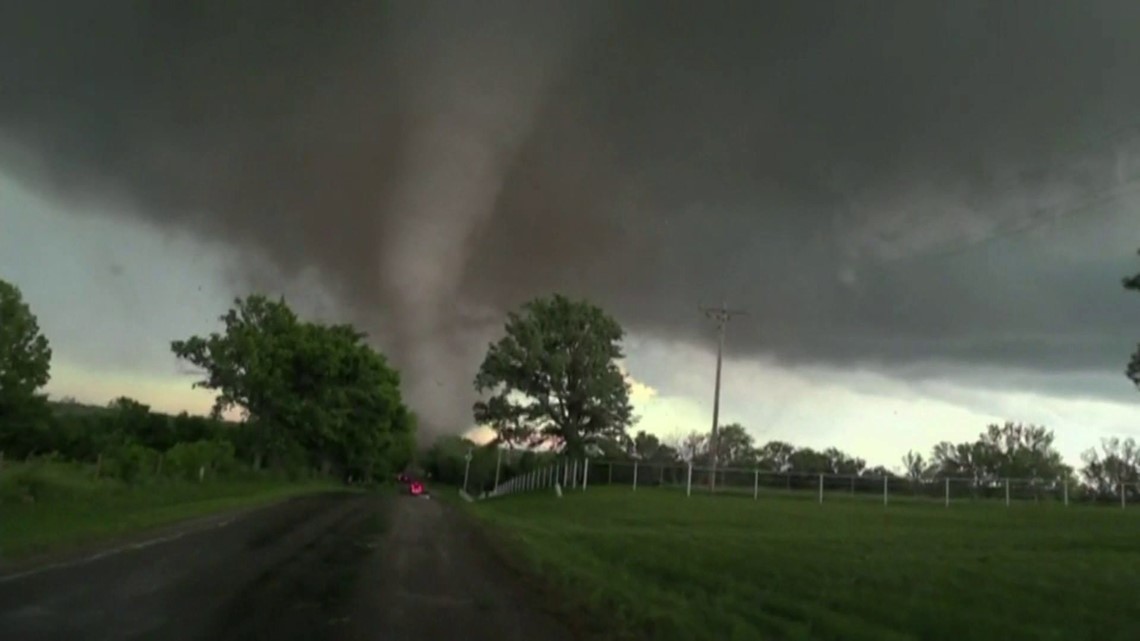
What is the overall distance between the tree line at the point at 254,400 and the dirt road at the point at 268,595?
5778 cm

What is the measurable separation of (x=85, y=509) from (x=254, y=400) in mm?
57199

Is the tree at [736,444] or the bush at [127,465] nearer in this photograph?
the bush at [127,465]

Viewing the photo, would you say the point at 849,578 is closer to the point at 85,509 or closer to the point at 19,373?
the point at 85,509

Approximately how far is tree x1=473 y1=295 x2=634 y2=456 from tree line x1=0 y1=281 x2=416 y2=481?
39.5 ft

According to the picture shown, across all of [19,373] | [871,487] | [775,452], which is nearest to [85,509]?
[871,487]

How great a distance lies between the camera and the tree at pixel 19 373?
3386 inches

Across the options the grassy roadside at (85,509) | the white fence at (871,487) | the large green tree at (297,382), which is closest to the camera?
the grassy roadside at (85,509)

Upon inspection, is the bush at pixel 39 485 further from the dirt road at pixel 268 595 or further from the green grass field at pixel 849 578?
the green grass field at pixel 849 578

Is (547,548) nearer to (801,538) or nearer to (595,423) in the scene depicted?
(801,538)

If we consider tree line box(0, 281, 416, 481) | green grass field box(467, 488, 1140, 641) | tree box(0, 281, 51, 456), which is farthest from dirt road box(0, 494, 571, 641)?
tree box(0, 281, 51, 456)

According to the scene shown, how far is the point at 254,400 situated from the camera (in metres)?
84.8

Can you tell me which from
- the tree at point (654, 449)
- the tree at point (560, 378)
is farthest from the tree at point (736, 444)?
the tree at point (560, 378)

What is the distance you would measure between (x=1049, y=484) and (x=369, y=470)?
8434 centimetres

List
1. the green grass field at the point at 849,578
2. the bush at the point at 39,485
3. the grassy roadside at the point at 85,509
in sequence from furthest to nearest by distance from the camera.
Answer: the bush at the point at 39,485 → the grassy roadside at the point at 85,509 → the green grass field at the point at 849,578
